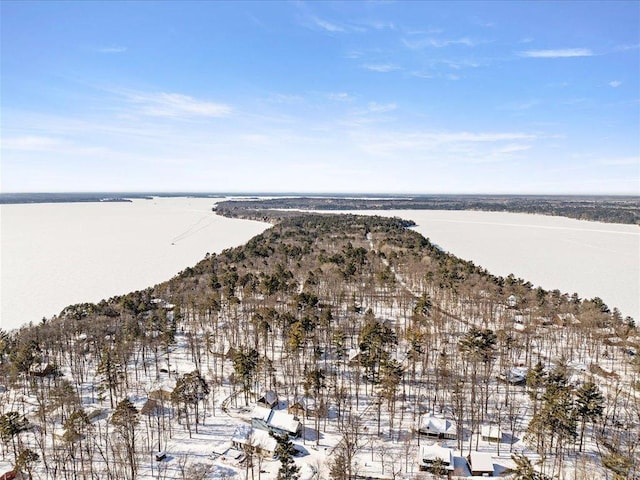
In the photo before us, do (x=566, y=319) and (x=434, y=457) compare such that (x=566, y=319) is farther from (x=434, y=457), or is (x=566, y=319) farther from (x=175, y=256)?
(x=175, y=256)

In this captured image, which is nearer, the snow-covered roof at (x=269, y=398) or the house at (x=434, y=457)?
the house at (x=434, y=457)

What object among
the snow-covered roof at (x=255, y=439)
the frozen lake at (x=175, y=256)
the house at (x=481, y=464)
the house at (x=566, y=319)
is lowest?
the house at (x=481, y=464)

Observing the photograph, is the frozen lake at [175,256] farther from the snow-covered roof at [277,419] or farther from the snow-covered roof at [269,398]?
the snow-covered roof at [277,419]

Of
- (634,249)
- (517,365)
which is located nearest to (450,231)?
(634,249)

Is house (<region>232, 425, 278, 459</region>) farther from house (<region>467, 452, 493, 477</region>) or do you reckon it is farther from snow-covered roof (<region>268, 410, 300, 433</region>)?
house (<region>467, 452, 493, 477</region>)

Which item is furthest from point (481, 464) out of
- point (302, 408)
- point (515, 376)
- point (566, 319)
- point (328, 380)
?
point (566, 319)

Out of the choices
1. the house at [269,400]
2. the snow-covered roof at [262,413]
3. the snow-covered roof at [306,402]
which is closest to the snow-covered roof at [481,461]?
the snow-covered roof at [306,402]

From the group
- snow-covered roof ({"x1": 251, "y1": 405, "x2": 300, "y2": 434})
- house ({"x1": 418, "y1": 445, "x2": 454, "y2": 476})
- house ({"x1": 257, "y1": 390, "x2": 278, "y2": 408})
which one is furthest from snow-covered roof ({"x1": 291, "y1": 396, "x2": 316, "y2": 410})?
house ({"x1": 418, "y1": 445, "x2": 454, "y2": 476})
